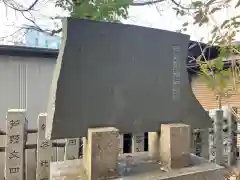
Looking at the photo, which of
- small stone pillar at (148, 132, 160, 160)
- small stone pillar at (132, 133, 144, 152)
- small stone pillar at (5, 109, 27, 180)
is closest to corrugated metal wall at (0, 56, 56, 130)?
small stone pillar at (5, 109, 27, 180)

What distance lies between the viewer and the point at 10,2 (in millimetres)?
5672

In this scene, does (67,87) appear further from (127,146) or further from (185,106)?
(127,146)

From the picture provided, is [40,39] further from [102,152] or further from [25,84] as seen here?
[102,152]

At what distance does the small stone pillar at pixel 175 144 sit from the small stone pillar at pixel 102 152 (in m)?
0.37

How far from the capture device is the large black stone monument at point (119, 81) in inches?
66.8

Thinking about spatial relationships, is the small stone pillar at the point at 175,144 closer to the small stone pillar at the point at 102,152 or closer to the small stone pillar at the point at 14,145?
the small stone pillar at the point at 102,152

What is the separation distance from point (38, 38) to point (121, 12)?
2.82m

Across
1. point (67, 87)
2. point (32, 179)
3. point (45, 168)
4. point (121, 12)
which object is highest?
point (121, 12)

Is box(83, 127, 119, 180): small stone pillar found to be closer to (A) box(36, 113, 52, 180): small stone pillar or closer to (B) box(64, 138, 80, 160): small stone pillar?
(A) box(36, 113, 52, 180): small stone pillar

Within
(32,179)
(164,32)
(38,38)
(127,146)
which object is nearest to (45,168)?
(32,179)

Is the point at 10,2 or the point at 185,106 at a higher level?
the point at 10,2

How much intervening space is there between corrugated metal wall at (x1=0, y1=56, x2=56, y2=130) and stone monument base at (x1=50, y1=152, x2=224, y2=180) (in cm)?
371

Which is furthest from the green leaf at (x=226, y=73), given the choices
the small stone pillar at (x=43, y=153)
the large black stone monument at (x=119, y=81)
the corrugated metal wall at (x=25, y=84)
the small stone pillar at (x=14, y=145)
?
the corrugated metal wall at (x=25, y=84)

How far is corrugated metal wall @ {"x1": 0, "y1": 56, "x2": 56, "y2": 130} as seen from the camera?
17.4 ft
